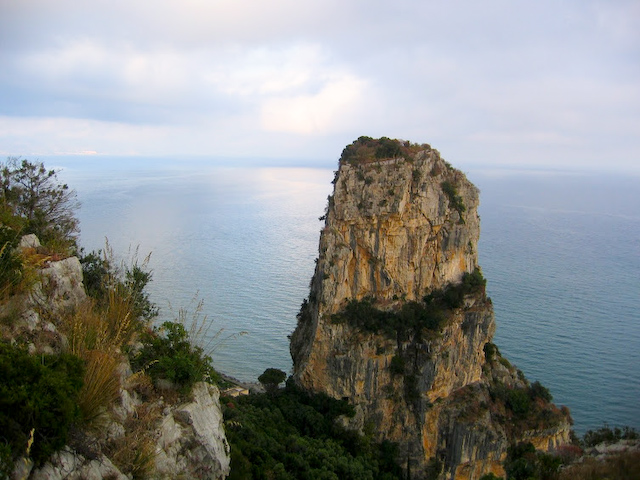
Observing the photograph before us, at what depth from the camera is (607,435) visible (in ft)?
68.2

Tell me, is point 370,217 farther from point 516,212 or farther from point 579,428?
point 516,212

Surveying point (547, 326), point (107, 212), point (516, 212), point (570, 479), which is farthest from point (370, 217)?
point (516, 212)

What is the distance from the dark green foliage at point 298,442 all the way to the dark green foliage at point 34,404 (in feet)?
15.3

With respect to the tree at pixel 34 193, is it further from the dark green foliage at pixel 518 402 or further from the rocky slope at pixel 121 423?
the dark green foliage at pixel 518 402

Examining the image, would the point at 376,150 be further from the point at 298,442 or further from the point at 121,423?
the point at 121,423

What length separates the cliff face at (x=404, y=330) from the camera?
19.8 meters

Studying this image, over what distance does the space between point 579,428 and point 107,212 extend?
185 feet

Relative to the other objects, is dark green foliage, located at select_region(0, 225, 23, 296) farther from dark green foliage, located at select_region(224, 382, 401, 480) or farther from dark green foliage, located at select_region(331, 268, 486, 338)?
dark green foliage, located at select_region(331, 268, 486, 338)

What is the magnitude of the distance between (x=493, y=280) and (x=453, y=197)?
20481 mm

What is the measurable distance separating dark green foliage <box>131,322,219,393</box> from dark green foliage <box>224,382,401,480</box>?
2973 millimetres

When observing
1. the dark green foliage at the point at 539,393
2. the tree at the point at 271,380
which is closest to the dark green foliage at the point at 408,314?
the tree at the point at 271,380

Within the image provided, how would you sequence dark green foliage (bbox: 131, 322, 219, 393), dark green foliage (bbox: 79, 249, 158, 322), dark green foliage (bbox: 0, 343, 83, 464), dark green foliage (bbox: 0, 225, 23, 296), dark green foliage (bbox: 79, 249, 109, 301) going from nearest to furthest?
dark green foliage (bbox: 0, 343, 83, 464) → dark green foliage (bbox: 0, 225, 23, 296) → dark green foliage (bbox: 131, 322, 219, 393) → dark green foliage (bbox: 79, 249, 158, 322) → dark green foliage (bbox: 79, 249, 109, 301)

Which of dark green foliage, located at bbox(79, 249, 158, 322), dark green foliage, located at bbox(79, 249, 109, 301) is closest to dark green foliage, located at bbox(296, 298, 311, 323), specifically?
dark green foliage, located at bbox(79, 249, 158, 322)

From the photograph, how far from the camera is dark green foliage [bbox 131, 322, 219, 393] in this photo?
19.3 ft
